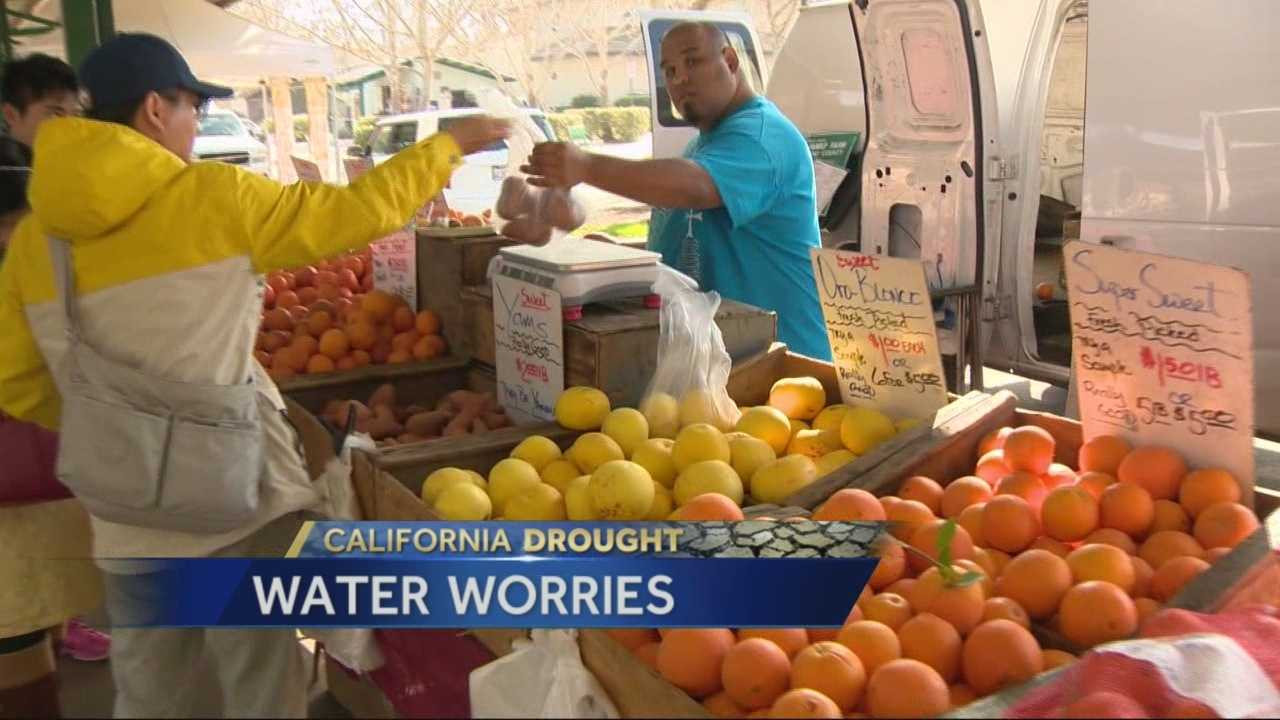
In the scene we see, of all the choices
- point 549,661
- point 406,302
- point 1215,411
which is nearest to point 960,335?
point 406,302

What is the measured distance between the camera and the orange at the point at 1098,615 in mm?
1499

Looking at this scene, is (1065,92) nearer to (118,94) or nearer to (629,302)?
(629,302)

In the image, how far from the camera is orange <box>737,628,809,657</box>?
56.4 inches

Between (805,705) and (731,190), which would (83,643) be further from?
(805,705)

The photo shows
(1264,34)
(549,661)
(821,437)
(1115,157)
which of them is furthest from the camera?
(1115,157)

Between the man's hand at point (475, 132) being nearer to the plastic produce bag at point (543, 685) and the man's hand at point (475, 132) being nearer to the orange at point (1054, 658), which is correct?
the plastic produce bag at point (543, 685)

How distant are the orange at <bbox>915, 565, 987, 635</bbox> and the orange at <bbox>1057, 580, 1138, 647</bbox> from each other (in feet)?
0.41

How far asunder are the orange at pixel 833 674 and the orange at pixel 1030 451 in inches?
32.3

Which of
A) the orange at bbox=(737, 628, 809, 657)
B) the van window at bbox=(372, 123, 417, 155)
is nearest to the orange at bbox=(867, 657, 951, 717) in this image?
the orange at bbox=(737, 628, 809, 657)

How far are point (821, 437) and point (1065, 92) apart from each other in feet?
16.2

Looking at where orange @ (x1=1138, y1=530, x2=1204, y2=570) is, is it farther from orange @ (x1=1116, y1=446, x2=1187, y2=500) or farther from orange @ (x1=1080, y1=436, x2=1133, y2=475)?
orange @ (x1=1080, y1=436, x2=1133, y2=475)

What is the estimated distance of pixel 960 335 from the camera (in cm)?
573

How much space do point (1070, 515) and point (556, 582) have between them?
3.13 feet

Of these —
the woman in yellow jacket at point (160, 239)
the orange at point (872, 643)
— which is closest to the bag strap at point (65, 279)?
the woman in yellow jacket at point (160, 239)
